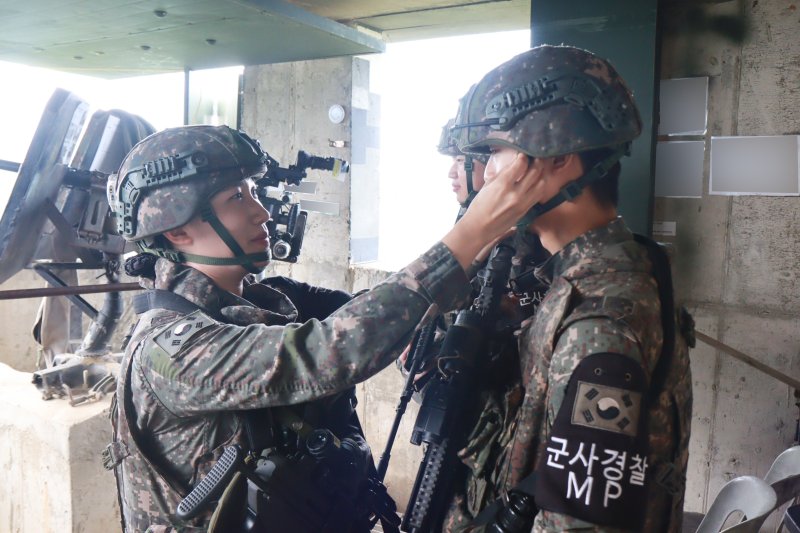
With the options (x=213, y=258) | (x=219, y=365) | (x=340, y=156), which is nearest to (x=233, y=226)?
(x=213, y=258)

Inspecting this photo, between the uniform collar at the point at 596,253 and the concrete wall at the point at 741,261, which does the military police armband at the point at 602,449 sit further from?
the concrete wall at the point at 741,261

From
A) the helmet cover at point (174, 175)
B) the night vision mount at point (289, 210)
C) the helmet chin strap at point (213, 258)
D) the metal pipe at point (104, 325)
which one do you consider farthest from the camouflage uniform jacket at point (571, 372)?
the metal pipe at point (104, 325)

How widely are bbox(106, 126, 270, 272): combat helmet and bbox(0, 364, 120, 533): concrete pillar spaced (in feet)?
6.15

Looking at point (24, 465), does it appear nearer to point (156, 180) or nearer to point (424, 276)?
point (156, 180)

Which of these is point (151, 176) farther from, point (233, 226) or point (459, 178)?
point (459, 178)

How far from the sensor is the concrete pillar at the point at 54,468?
3.35 metres

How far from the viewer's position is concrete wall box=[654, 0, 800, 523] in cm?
302

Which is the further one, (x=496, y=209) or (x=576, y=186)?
(x=576, y=186)

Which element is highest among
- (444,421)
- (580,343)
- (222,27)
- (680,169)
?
(222,27)

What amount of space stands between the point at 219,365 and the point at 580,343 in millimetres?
865

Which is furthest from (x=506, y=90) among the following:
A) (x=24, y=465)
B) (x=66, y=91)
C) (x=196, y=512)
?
(x=24, y=465)

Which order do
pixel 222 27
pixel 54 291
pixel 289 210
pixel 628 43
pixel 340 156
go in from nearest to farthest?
pixel 54 291 < pixel 628 43 < pixel 289 210 < pixel 222 27 < pixel 340 156

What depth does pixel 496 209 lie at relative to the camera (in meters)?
1.38

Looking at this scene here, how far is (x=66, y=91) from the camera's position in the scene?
369 cm
